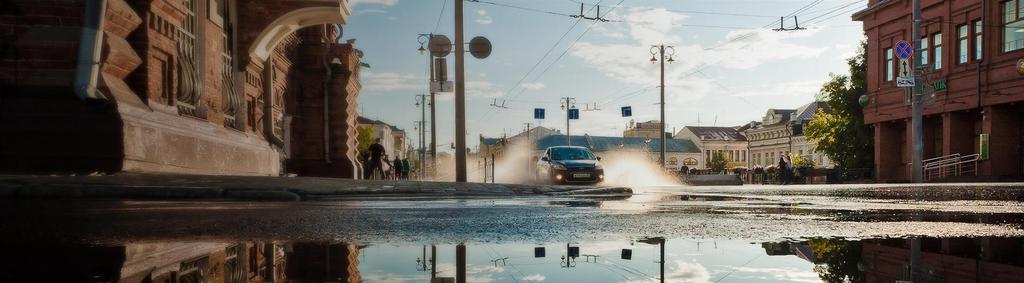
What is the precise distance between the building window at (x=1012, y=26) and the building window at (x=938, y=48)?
4056 mm

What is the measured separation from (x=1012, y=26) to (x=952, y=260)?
112ft

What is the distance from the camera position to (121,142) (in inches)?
345

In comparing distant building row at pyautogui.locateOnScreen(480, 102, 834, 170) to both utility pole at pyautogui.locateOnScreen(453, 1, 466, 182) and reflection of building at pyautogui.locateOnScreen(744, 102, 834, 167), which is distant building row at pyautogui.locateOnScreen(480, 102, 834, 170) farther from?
utility pole at pyautogui.locateOnScreen(453, 1, 466, 182)

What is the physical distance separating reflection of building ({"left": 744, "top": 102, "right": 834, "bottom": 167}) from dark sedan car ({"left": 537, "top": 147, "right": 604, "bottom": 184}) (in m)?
67.0

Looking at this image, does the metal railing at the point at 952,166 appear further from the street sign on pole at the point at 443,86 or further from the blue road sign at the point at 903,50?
the street sign on pole at the point at 443,86

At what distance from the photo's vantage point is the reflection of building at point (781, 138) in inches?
3551

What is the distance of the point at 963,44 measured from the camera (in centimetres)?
3394

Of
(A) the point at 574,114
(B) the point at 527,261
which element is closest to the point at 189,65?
(B) the point at 527,261

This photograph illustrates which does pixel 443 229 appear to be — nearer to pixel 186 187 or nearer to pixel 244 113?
pixel 186 187

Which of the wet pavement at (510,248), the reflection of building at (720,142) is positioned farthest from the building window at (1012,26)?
the reflection of building at (720,142)

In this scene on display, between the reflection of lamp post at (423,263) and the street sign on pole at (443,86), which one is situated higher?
the street sign on pole at (443,86)

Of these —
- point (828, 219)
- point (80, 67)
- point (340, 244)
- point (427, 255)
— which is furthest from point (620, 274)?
point (80, 67)

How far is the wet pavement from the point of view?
2387 mm

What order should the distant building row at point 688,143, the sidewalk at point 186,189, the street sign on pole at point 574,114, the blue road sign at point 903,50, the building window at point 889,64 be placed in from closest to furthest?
the sidewalk at point 186,189 → the blue road sign at point 903,50 → the building window at point 889,64 → the street sign on pole at point 574,114 → the distant building row at point 688,143
